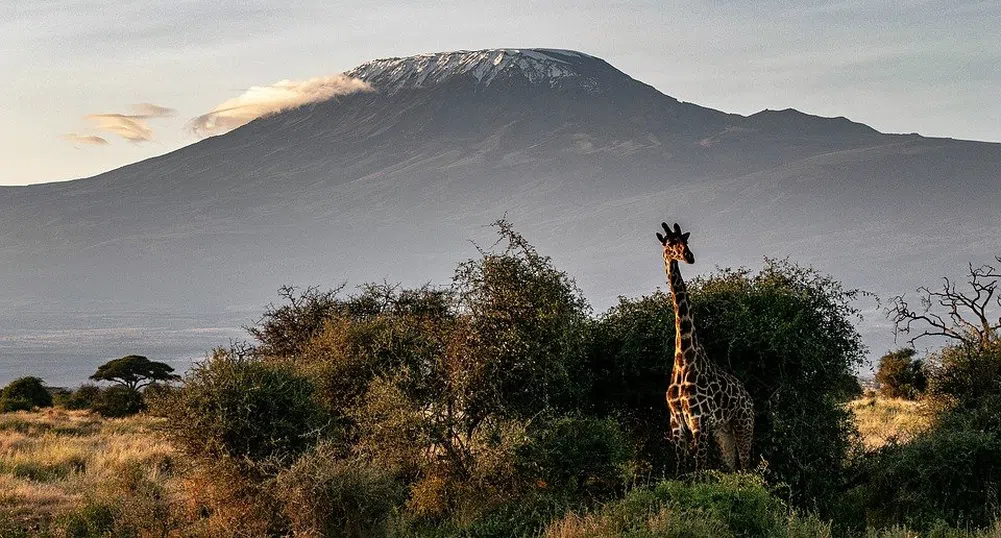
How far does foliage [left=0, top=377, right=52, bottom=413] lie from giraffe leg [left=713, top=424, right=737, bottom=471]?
29.7 meters

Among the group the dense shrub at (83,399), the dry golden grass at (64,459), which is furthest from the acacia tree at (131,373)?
the dry golden grass at (64,459)

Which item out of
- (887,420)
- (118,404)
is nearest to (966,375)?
(887,420)

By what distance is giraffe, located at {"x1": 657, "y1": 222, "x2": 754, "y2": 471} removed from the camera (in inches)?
637

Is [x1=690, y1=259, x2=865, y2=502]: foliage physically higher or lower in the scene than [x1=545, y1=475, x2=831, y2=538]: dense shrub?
higher

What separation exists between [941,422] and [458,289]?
880cm

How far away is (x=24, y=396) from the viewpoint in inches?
1594

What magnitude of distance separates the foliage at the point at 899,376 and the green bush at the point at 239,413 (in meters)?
28.2

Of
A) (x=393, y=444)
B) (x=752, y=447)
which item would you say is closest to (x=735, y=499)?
(x=752, y=447)

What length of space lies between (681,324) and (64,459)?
43.1 feet

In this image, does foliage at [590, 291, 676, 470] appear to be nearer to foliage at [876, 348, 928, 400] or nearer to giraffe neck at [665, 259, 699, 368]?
giraffe neck at [665, 259, 699, 368]

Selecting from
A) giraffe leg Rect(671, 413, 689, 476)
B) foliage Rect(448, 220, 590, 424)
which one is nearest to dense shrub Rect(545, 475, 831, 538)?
giraffe leg Rect(671, 413, 689, 476)

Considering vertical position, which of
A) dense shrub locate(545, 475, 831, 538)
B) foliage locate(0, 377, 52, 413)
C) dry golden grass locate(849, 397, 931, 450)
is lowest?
dry golden grass locate(849, 397, 931, 450)

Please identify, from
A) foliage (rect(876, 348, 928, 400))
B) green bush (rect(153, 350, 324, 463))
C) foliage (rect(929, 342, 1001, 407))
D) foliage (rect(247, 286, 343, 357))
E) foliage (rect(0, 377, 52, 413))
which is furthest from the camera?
foliage (rect(876, 348, 928, 400))

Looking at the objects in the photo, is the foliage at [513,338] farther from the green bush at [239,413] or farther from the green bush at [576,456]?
the green bush at [239,413]
